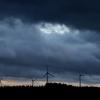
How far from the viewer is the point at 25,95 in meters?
131

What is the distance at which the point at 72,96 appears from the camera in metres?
140

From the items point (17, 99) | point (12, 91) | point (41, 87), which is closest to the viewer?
point (17, 99)

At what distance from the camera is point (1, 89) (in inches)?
5482

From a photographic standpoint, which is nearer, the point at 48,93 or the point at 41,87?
the point at 48,93

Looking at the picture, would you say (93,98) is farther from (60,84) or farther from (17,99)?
(60,84)

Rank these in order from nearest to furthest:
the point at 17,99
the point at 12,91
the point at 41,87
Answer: the point at 17,99
the point at 12,91
the point at 41,87

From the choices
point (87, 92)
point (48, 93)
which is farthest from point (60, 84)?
point (48, 93)

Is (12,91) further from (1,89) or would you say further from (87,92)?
(87,92)

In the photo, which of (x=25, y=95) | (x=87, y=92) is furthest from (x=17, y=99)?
(x=87, y=92)

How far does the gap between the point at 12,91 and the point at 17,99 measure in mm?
10083

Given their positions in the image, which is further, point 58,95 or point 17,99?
point 58,95

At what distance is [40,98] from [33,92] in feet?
12.2

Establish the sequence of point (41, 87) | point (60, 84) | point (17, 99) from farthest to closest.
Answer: point (60, 84), point (41, 87), point (17, 99)

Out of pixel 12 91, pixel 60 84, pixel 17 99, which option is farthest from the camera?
pixel 60 84
